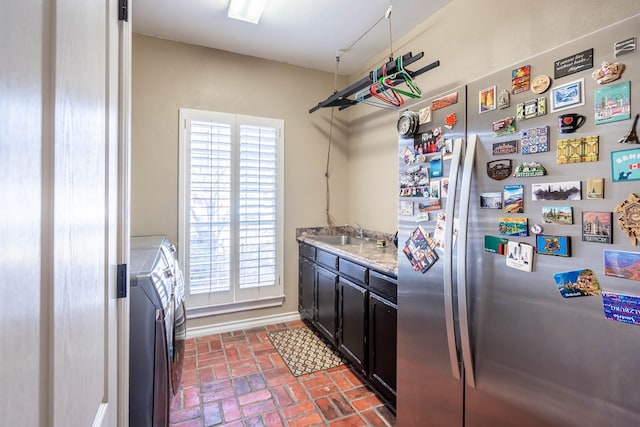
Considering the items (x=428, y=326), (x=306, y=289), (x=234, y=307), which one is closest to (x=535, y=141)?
(x=428, y=326)

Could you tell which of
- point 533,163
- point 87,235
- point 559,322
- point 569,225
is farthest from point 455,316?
point 87,235

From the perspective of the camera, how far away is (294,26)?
2.79 metres

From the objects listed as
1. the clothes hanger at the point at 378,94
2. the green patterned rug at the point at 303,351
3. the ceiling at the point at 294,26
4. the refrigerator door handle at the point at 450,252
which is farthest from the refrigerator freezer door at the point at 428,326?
the ceiling at the point at 294,26

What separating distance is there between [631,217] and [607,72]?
0.46 m

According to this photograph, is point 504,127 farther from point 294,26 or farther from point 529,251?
point 294,26

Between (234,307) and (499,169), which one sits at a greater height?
(499,169)

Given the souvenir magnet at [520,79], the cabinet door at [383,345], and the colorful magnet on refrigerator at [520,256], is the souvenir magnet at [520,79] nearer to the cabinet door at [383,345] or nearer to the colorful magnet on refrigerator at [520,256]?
the colorful magnet on refrigerator at [520,256]

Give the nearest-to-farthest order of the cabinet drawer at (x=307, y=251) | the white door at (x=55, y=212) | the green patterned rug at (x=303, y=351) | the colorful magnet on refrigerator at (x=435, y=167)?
the white door at (x=55, y=212) < the colorful magnet on refrigerator at (x=435, y=167) < the green patterned rug at (x=303, y=351) < the cabinet drawer at (x=307, y=251)

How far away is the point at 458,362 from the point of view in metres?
1.40

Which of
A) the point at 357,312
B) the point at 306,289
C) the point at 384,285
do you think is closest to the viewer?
the point at 384,285

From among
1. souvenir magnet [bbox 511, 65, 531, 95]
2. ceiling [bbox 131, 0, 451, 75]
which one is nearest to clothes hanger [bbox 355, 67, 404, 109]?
Answer: ceiling [bbox 131, 0, 451, 75]

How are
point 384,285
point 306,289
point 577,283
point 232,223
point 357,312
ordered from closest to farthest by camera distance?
point 577,283, point 384,285, point 357,312, point 232,223, point 306,289

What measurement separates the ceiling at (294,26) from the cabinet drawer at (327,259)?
2.14 metres

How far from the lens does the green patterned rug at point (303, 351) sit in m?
2.62
